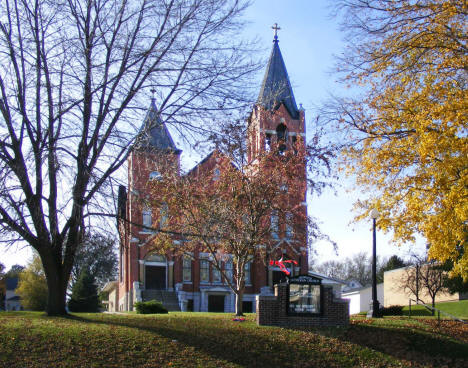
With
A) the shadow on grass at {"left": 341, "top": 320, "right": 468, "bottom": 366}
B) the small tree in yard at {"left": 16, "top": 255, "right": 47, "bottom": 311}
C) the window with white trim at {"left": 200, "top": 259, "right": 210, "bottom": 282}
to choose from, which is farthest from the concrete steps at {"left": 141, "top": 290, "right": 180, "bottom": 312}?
the shadow on grass at {"left": 341, "top": 320, "right": 468, "bottom": 366}

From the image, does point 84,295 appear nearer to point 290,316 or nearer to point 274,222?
point 274,222

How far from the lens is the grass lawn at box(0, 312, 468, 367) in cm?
1233

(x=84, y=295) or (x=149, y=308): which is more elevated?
(x=149, y=308)

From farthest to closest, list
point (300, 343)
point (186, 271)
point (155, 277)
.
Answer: point (186, 271), point (155, 277), point (300, 343)

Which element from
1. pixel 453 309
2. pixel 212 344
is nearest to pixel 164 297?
pixel 453 309

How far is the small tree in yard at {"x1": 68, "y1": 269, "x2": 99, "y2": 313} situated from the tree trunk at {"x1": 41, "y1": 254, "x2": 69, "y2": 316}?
28.8 m

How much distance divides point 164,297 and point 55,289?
22.1 meters

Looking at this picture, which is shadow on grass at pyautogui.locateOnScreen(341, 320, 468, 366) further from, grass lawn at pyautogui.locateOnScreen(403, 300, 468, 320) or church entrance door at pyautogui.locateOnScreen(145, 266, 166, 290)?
church entrance door at pyautogui.locateOnScreen(145, 266, 166, 290)

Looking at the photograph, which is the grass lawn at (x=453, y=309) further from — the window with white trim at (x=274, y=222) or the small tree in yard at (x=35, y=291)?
the small tree in yard at (x=35, y=291)

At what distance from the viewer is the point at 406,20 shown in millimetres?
15477

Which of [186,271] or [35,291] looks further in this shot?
[35,291]

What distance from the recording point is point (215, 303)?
41094mm

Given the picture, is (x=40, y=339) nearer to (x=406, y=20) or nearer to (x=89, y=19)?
(x=89, y=19)

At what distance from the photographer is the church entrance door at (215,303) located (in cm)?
4084
